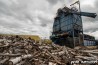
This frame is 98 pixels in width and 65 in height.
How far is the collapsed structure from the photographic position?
29375 millimetres

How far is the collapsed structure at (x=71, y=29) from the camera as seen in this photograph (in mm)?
29375

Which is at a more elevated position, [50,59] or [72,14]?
[72,14]

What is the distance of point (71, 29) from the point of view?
3006 cm

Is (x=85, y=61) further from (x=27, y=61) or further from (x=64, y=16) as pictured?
(x=64, y=16)

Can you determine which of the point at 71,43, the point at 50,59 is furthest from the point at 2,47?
the point at 71,43

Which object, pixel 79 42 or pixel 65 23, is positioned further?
pixel 65 23

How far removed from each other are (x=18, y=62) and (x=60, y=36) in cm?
2233

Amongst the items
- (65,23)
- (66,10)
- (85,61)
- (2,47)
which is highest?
(66,10)

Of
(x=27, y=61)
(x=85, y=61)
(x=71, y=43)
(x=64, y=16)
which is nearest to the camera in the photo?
(x=27, y=61)

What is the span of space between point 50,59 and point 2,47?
5632mm

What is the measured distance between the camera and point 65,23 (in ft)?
108

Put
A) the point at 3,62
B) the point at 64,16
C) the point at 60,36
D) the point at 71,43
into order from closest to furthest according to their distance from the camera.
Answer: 1. the point at 3,62
2. the point at 71,43
3. the point at 60,36
4. the point at 64,16

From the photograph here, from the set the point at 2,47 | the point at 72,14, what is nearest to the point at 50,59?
the point at 2,47

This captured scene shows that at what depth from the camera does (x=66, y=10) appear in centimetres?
3206
